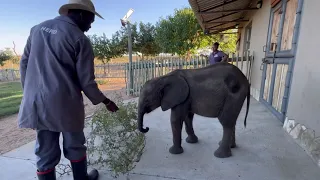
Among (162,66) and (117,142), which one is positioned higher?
(162,66)

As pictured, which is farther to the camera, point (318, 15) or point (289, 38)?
point (289, 38)

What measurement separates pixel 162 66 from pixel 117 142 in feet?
16.6

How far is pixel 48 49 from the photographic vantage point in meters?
1.44

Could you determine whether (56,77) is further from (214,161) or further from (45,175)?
(214,161)

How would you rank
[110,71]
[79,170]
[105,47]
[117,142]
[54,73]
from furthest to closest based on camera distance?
[105,47], [110,71], [117,142], [79,170], [54,73]

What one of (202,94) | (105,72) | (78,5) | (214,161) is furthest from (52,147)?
(105,72)

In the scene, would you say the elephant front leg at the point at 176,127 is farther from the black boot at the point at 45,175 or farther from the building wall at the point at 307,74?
the building wall at the point at 307,74

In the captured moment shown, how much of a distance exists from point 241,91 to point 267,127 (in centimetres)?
158

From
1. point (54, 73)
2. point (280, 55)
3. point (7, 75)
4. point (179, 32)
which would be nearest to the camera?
point (54, 73)

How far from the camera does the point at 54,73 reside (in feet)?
4.74

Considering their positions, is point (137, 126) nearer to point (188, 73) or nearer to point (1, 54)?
point (188, 73)

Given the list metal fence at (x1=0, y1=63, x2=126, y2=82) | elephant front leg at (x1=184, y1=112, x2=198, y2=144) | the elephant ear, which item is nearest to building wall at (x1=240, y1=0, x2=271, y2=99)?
elephant front leg at (x1=184, y1=112, x2=198, y2=144)

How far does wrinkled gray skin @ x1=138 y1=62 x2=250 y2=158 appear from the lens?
86.4 inches

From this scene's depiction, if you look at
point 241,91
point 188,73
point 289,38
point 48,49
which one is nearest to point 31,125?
point 48,49
